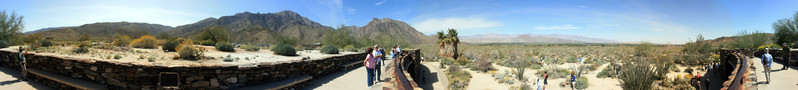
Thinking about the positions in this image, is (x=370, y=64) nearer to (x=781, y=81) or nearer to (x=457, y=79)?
(x=457, y=79)

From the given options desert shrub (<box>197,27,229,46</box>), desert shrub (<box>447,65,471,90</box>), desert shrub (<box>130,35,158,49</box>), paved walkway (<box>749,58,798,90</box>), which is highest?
desert shrub (<box>197,27,229,46</box>)

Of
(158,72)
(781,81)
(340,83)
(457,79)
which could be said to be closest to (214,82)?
(158,72)

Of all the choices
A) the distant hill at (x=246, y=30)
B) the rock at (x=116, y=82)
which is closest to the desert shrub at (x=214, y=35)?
the distant hill at (x=246, y=30)

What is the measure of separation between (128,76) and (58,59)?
3051 millimetres

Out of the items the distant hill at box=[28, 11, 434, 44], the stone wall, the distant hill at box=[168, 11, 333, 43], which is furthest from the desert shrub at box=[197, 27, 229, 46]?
the stone wall

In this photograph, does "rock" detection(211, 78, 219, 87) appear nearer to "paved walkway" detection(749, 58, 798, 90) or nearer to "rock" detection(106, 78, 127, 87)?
"rock" detection(106, 78, 127, 87)

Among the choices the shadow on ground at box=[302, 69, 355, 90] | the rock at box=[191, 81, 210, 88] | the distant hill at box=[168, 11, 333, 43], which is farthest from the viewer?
the distant hill at box=[168, 11, 333, 43]

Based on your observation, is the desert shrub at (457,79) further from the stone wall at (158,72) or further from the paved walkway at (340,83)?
the stone wall at (158,72)

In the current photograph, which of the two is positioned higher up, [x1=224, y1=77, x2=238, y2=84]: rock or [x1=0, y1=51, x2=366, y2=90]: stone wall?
[x1=0, y1=51, x2=366, y2=90]: stone wall

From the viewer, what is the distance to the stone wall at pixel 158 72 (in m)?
6.21

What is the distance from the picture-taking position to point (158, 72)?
6.17 metres

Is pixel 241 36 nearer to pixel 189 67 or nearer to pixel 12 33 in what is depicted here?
pixel 12 33

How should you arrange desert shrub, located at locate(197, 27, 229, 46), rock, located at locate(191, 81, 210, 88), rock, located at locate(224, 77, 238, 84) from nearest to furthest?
rock, located at locate(191, 81, 210, 88)
rock, located at locate(224, 77, 238, 84)
desert shrub, located at locate(197, 27, 229, 46)

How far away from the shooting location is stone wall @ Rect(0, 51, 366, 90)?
6211 mm
